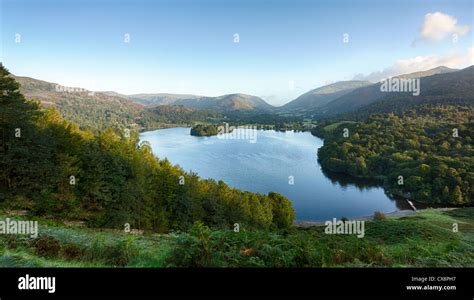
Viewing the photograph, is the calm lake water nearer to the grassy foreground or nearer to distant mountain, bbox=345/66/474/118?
the grassy foreground

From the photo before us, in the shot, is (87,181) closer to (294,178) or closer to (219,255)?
(219,255)

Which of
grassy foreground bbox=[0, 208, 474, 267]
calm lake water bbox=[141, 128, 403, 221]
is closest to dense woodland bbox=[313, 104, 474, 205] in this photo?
calm lake water bbox=[141, 128, 403, 221]

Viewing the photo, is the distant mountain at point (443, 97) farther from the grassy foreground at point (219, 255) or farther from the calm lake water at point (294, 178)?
the grassy foreground at point (219, 255)

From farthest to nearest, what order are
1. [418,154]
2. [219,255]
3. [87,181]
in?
A: [418,154] → [87,181] → [219,255]

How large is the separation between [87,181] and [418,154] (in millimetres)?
72855

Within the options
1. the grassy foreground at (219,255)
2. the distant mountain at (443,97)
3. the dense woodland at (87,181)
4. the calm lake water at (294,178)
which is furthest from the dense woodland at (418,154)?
the grassy foreground at (219,255)

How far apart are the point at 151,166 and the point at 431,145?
73918mm

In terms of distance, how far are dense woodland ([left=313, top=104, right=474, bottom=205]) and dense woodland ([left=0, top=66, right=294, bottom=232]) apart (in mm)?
34973

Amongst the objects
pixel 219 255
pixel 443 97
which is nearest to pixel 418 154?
pixel 443 97

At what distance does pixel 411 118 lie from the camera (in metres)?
105

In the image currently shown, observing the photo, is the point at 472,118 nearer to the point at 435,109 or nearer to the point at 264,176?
the point at 435,109

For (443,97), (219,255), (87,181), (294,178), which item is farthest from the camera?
(443,97)

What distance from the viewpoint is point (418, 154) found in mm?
67438

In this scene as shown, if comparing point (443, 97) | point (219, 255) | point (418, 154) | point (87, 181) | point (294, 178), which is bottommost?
point (294, 178)
